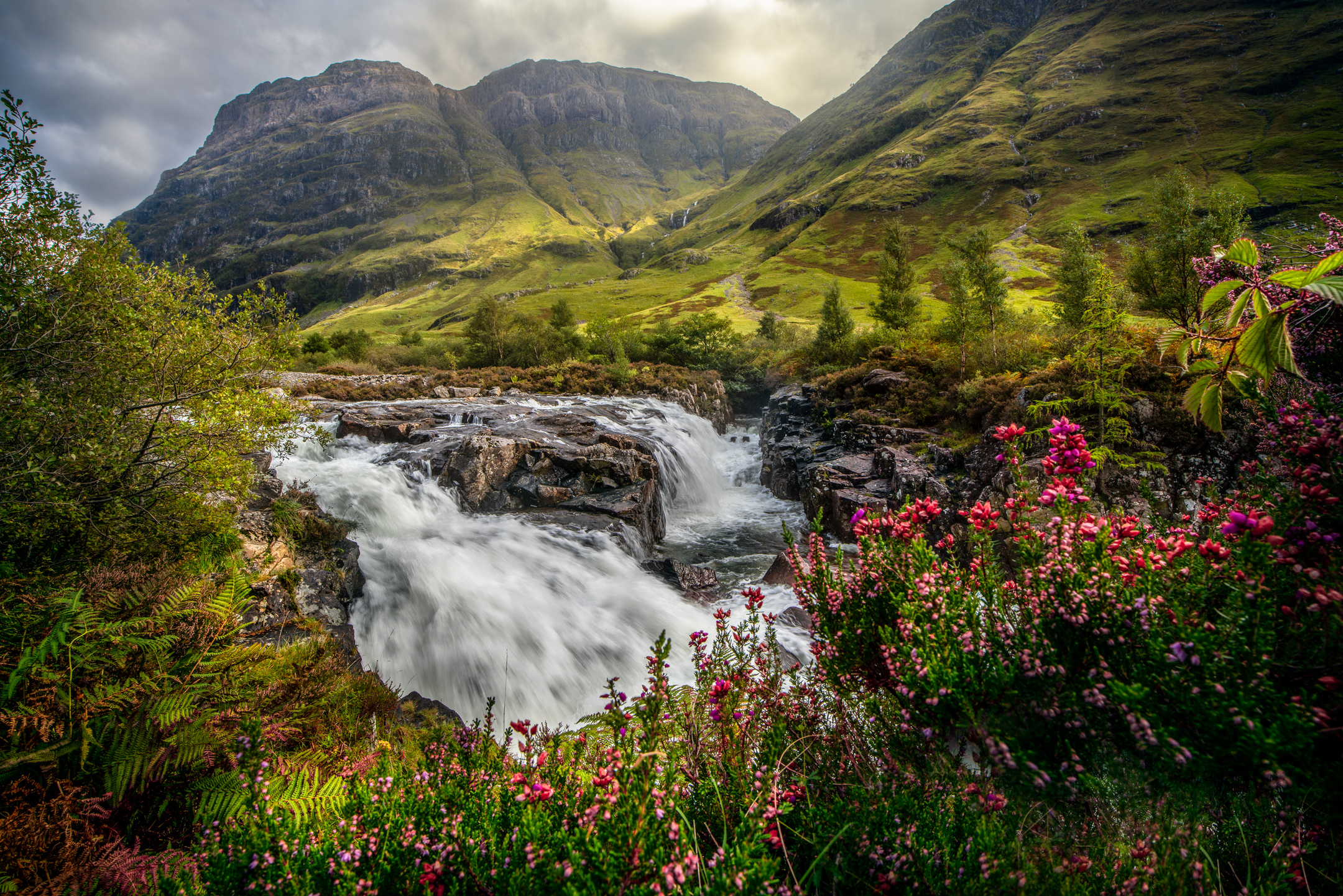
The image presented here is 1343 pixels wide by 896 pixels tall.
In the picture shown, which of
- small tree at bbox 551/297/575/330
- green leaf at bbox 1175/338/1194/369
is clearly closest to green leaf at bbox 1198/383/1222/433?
green leaf at bbox 1175/338/1194/369

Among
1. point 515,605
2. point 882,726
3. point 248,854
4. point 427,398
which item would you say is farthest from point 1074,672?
point 427,398

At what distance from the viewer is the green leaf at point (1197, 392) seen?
251cm

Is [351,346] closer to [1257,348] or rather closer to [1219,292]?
[1219,292]

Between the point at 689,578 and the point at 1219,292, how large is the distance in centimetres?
1019

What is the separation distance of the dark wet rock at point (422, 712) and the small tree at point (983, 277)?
2154 cm

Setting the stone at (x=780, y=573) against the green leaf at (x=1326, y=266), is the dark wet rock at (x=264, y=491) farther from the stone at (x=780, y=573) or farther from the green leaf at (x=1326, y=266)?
the green leaf at (x=1326, y=266)

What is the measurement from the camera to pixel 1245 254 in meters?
2.36

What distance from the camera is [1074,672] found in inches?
97.7

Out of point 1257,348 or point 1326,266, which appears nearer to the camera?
point 1326,266

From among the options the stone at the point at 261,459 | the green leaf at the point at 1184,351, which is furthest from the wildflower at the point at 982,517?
the stone at the point at 261,459

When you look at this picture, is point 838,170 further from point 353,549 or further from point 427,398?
point 353,549

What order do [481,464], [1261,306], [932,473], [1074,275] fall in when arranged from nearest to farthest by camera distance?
[1261,306] < [932,473] < [481,464] < [1074,275]

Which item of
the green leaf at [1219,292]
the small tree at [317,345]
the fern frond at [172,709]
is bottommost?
the fern frond at [172,709]

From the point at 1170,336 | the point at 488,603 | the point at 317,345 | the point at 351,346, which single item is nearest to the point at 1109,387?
the point at 1170,336
